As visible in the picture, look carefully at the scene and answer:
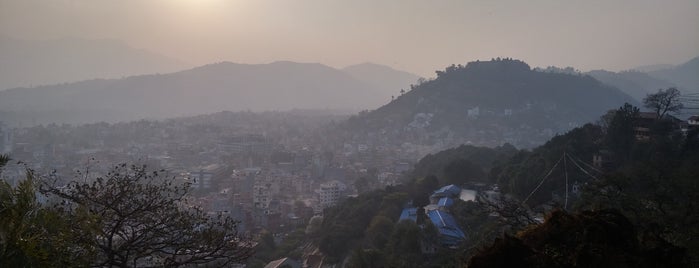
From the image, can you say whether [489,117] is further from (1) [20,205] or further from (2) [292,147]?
(1) [20,205]

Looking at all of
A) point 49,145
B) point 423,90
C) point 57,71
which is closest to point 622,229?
point 49,145

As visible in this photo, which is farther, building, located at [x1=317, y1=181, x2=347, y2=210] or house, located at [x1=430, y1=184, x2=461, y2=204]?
building, located at [x1=317, y1=181, x2=347, y2=210]

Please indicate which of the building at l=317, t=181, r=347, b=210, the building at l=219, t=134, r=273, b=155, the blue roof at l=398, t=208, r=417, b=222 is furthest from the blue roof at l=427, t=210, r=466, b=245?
the building at l=219, t=134, r=273, b=155

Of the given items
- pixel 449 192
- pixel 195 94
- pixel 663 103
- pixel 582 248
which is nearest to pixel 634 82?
pixel 663 103

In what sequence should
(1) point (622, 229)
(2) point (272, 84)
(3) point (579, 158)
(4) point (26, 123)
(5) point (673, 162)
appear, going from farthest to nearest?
(2) point (272, 84) < (4) point (26, 123) < (3) point (579, 158) < (5) point (673, 162) < (1) point (622, 229)

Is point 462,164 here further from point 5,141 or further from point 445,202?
point 5,141

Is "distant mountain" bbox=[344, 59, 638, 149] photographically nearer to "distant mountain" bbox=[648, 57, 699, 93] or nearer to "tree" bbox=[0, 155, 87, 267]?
"distant mountain" bbox=[648, 57, 699, 93]

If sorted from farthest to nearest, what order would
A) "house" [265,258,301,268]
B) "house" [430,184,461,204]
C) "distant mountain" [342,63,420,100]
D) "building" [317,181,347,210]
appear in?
"distant mountain" [342,63,420,100], "building" [317,181,347,210], "house" [430,184,461,204], "house" [265,258,301,268]

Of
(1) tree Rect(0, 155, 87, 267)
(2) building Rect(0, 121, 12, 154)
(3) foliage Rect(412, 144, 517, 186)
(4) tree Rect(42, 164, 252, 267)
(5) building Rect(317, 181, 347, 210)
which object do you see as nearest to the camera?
(1) tree Rect(0, 155, 87, 267)
